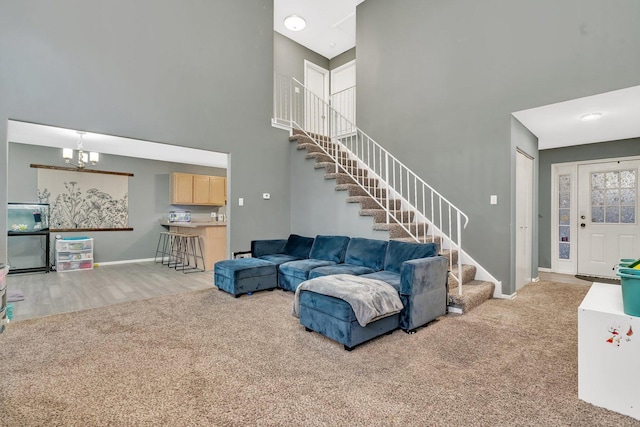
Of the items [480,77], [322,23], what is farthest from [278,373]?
[322,23]

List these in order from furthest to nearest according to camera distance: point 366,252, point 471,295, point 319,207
Result: point 319,207
point 366,252
point 471,295

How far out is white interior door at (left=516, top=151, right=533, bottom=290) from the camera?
14.8 feet

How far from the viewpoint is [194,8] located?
4.59 metres

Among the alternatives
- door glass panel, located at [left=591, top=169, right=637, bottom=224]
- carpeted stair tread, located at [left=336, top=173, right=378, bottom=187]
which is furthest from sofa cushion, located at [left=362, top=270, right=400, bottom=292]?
door glass panel, located at [left=591, top=169, right=637, bottom=224]

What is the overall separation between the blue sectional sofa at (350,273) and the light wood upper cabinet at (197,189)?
12.1 ft

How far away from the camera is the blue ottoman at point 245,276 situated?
4.17 metres

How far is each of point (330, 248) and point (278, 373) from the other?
2511 mm

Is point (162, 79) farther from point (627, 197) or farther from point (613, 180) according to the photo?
point (627, 197)

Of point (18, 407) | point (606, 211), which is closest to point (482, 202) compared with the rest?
point (606, 211)

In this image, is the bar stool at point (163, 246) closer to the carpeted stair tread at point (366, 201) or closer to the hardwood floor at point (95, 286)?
the hardwood floor at point (95, 286)

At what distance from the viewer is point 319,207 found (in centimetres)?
534

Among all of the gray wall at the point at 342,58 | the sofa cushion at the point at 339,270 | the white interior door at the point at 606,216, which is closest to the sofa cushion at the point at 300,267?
the sofa cushion at the point at 339,270

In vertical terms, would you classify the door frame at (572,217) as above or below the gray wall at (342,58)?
below

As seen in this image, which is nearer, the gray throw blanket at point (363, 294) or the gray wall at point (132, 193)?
the gray throw blanket at point (363, 294)
